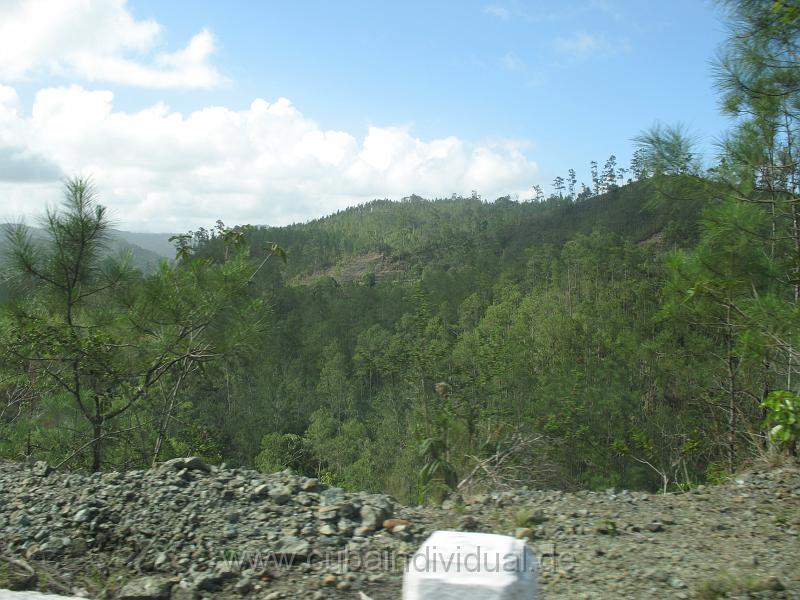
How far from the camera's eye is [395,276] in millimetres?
70375

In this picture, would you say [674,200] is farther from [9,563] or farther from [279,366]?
[279,366]

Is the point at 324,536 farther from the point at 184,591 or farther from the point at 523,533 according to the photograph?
the point at 523,533

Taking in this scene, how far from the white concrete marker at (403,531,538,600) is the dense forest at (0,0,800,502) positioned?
8.91 ft

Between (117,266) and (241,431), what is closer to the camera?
(117,266)

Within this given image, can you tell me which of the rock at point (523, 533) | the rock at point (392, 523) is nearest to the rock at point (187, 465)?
the rock at point (392, 523)

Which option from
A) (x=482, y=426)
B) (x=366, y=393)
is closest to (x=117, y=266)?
(x=482, y=426)

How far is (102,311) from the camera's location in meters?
6.31

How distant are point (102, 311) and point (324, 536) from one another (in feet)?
14.0

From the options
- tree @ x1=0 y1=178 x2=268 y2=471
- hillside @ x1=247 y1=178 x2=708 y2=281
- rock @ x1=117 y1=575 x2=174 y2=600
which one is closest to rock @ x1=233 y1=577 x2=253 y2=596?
rock @ x1=117 y1=575 x2=174 y2=600

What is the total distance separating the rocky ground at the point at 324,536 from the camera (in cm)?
272

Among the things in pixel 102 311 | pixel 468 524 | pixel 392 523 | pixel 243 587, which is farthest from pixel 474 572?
pixel 102 311

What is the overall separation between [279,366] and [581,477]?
86.3 feet

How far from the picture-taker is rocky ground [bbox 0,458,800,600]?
8.93 feet

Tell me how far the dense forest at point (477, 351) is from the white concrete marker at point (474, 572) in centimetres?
272
